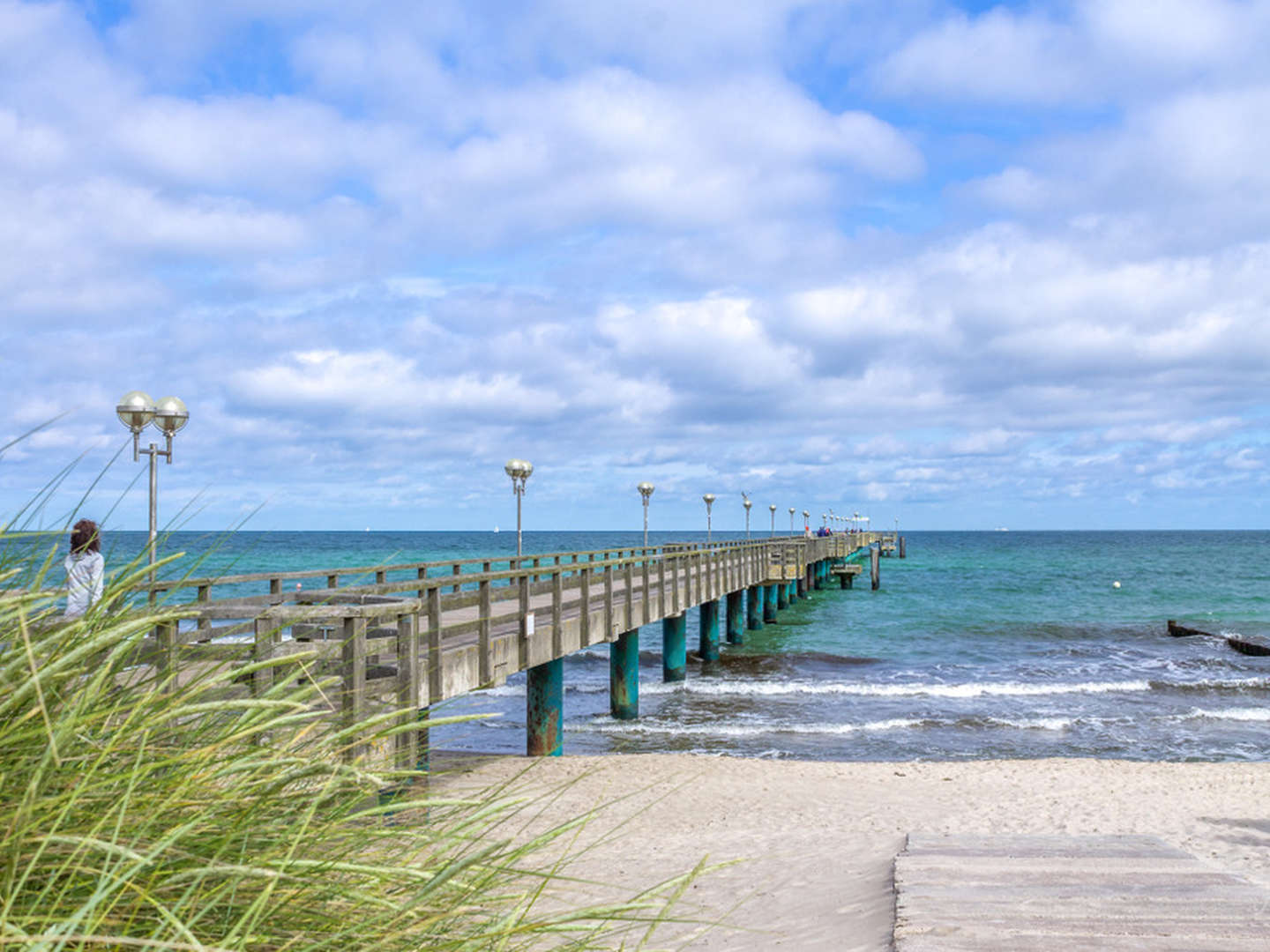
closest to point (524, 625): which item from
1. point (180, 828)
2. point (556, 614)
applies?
point (556, 614)

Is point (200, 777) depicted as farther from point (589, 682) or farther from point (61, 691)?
point (589, 682)

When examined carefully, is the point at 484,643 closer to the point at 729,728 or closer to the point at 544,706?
the point at 544,706

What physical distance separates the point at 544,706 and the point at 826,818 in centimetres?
589

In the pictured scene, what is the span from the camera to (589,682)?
83.9 feet

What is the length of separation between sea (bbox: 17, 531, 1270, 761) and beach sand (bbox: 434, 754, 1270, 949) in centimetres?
171

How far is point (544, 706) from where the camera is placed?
51.9 feet

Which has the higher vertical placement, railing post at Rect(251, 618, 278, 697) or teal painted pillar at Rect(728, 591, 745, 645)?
railing post at Rect(251, 618, 278, 697)

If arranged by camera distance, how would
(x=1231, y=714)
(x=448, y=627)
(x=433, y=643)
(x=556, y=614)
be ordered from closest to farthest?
(x=448, y=627)
(x=433, y=643)
(x=556, y=614)
(x=1231, y=714)

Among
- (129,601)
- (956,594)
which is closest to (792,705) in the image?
(129,601)

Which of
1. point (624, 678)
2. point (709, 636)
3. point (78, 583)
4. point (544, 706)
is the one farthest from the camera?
point (709, 636)

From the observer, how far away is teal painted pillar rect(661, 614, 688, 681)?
24.8 m

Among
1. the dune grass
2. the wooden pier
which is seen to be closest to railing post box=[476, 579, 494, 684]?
the wooden pier

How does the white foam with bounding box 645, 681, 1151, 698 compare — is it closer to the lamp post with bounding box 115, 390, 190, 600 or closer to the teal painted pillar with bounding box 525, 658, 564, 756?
the teal painted pillar with bounding box 525, 658, 564, 756

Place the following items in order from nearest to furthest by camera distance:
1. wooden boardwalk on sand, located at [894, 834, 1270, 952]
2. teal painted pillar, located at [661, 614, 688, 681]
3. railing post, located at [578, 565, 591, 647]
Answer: wooden boardwalk on sand, located at [894, 834, 1270, 952] → railing post, located at [578, 565, 591, 647] → teal painted pillar, located at [661, 614, 688, 681]
